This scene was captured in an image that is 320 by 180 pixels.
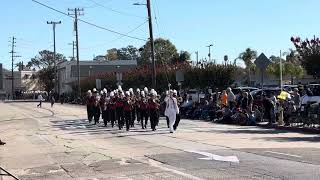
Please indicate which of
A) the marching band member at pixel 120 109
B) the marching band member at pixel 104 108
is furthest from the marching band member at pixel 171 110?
the marching band member at pixel 104 108

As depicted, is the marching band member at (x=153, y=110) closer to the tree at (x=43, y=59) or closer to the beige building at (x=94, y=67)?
the beige building at (x=94, y=67)

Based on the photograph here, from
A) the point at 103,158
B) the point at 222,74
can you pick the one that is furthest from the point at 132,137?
the point at 222,74

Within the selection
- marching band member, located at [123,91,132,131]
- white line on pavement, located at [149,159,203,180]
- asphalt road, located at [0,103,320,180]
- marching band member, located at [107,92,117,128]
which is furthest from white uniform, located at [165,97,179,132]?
white line on pavement, located at [149,159,203,180]

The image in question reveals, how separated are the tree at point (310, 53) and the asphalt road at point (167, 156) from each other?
20.6 m

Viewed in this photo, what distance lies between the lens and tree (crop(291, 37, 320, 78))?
43.9 meters

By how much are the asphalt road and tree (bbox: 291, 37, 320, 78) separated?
20.6 metres

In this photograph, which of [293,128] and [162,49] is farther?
[162,49]

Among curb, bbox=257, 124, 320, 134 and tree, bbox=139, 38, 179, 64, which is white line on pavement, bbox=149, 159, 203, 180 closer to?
curb, bbox=257, 124, 320, 134

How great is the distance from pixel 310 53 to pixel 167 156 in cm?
3145

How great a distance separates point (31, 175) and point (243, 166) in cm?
469

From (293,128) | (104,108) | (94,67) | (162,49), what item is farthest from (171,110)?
(162,49)

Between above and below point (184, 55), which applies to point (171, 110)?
below

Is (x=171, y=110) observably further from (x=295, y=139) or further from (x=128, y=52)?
(x=128, y=52)

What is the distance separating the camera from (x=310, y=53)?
148 feet
